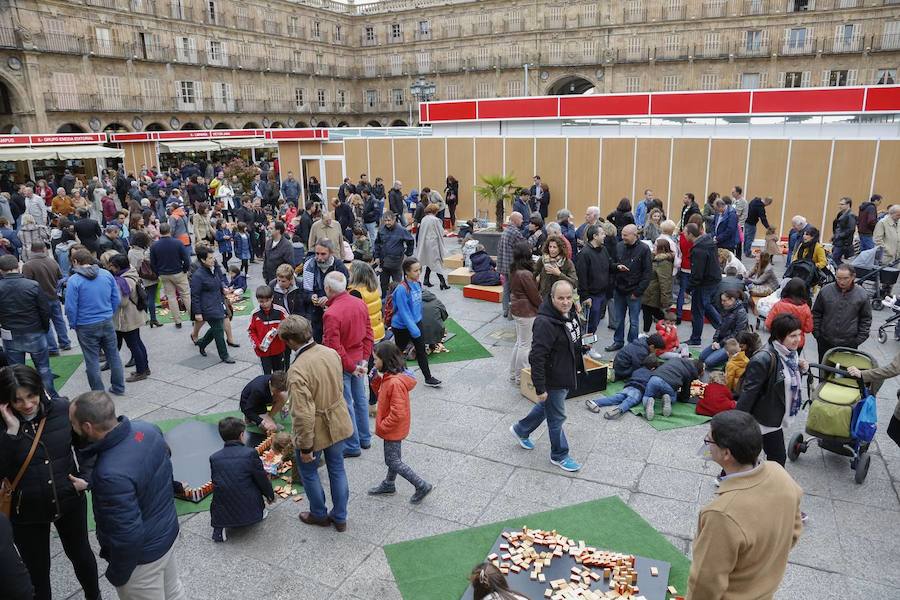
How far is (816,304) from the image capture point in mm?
6316

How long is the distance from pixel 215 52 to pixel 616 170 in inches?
1281

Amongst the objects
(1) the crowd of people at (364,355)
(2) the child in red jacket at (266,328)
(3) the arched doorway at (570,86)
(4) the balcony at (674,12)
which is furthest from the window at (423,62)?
(2) the child in red jacket at (266,328)

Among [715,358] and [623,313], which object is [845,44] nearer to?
[623,313]

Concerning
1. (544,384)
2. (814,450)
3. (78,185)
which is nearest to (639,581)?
(544,384)

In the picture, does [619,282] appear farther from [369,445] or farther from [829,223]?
[829,223]

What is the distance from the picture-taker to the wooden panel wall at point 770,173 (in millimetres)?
14695

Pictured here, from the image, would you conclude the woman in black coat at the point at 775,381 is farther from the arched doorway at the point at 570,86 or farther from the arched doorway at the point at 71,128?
the arched doorway at the point at 570,86

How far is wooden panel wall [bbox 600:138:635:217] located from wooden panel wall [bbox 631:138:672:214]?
9.0 inches

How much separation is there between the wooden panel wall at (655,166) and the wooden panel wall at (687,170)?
18cm

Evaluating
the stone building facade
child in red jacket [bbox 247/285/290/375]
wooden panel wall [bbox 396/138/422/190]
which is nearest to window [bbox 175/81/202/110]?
the stone building facade

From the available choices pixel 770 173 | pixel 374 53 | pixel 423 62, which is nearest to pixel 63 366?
pixel 770 173

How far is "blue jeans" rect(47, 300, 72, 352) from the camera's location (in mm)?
8625

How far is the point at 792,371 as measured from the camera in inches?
178

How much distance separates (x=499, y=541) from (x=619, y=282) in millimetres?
4496
